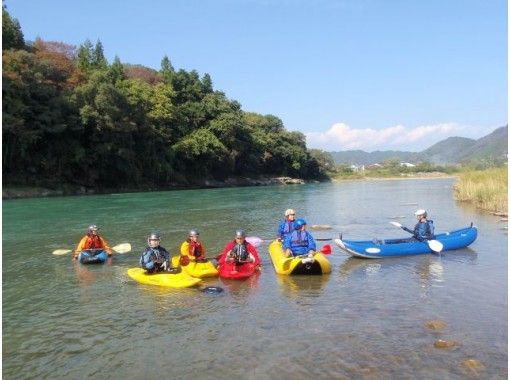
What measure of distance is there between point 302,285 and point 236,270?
146 centimetres

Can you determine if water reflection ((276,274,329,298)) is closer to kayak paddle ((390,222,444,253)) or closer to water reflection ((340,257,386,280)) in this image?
water reflection ((340,257,386,280))

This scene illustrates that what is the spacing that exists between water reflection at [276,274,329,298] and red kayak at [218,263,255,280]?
0.62 metres

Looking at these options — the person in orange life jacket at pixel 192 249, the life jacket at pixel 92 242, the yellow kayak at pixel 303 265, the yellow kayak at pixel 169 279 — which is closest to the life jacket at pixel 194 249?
the person in orange life jacket at pixel 192 249

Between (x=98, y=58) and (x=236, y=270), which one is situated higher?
(x=98, y=58)

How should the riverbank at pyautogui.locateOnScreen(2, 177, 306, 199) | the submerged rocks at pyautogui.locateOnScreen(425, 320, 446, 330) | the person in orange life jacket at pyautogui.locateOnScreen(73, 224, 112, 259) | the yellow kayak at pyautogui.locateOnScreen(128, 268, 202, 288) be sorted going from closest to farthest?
the submerged rocks at pyautogui.locateOnScreen(425, 320, 446, 330), the yellow kayak at pyautogui.locateOnScreen(128, 268, 202, 288), the person in orange life jacket at pyautogui.locateOnScreen(73, 224, 112, 259), the riverbank at pyautogui.locateOnScreen(2, 177, 306, 199)

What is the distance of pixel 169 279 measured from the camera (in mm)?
8961

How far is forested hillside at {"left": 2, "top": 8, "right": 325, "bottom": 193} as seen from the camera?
118ft

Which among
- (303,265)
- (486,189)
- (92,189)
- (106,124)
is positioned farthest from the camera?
(92,189)

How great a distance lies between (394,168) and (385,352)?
10674 cm

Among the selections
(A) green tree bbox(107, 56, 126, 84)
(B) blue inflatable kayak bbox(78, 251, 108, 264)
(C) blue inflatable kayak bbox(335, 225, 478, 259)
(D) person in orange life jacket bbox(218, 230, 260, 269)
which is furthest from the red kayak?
(A) green tree bbox(107, 56, 126, 84)

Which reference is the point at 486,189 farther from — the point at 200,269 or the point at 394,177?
the point at 394,177

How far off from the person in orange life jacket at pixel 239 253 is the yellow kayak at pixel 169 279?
1.03m

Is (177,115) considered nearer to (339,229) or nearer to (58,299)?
(339,229)

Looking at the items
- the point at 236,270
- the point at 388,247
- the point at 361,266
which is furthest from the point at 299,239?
the point at 388,247
